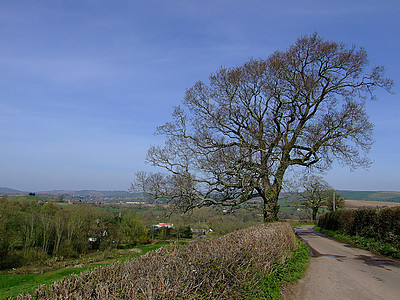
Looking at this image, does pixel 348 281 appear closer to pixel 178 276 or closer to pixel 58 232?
pixel 178 276

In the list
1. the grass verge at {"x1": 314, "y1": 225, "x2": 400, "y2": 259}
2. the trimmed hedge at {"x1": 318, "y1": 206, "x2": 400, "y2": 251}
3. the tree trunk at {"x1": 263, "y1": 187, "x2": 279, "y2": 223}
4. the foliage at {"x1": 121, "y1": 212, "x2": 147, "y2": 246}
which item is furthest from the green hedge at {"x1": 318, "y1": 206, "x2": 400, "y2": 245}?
the foliage at {"x1": 121, "y1": 212, "x2": 147, "y2": 246}

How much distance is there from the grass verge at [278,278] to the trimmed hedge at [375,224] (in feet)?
18.6

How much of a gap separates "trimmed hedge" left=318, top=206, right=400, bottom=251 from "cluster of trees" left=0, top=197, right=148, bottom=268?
1432 inches

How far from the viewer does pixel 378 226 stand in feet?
49.7

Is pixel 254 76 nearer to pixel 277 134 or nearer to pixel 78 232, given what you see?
pixel 277 134

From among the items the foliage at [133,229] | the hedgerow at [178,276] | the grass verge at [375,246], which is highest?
the hedgerow at [178,276]

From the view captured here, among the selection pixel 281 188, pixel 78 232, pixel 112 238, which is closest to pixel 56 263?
pixel 78 232

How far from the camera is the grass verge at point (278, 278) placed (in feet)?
19.1

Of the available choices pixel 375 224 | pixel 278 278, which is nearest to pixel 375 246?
pixel 375 224

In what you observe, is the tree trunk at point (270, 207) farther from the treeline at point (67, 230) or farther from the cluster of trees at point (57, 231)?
the cluster of trees at point (57, 231)

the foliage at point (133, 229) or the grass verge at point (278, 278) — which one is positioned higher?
the grass verge at point (278, 278)

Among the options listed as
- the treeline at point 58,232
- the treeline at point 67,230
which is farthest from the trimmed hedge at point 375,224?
the treeline at point 58,232

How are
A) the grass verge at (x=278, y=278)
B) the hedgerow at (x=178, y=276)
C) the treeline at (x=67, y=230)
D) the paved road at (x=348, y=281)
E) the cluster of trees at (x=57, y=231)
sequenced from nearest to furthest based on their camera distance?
the hedgerow at (x=178, y=276) < the grass verge at (x=278, y=278) < the paved road at (x=348, y=281) < the treeline at (x=67, y=230) < the cluster of trees at (x=57, y=231)

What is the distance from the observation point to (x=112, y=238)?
53656 mm
